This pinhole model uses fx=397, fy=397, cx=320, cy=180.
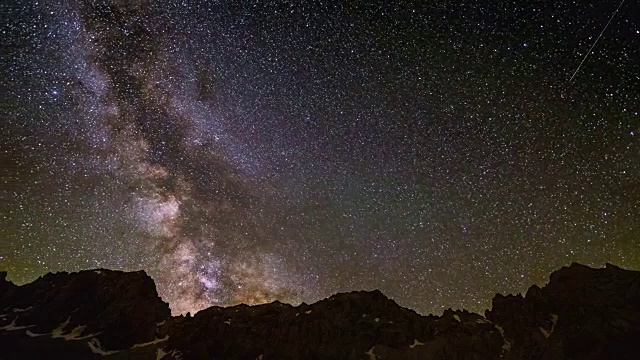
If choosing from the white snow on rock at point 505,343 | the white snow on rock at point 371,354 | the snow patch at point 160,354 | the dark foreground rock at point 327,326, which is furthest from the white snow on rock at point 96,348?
the white snow on rock at point 505,343

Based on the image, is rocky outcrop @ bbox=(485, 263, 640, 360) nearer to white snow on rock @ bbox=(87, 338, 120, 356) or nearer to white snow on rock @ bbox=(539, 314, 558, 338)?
white snow on rock @ bbox=(539, 314, 558, 338)

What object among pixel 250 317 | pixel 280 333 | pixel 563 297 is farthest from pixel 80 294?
pixel 563 297

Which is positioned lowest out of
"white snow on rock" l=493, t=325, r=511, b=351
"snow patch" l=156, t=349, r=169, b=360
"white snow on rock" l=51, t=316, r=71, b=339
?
"white snow on rock" l=493, t=325, r=511, b=351

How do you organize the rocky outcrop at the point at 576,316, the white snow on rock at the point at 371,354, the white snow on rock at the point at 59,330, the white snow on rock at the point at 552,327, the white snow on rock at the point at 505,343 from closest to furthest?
the rocky outcrop at the point at 576,316
the white snow on rock at the point at 505,343
the white snow on rock at the point at 371,354
the white snow on rock at the point at 552,327
the white snow on rock at the point at 59,330

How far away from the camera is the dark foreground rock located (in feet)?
149

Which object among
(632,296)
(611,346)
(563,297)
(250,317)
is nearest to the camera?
(611,346)

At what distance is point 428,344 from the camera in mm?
47844

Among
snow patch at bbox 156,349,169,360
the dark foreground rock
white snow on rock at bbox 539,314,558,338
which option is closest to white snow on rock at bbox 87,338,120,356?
the dark foreground rock

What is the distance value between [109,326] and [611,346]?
60140mm

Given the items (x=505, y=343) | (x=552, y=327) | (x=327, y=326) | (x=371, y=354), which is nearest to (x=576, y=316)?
(x=552, y=327)

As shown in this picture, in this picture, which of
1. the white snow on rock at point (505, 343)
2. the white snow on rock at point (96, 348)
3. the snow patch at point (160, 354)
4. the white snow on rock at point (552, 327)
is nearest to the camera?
the white snow on rock at point (505, 343)

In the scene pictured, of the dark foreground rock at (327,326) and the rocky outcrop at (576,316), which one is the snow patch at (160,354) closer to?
the dark foreground rock at (327,326)

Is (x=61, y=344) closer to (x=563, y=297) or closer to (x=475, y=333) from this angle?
(x=475, y=333)

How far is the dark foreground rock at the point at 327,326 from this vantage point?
45344 mm
